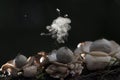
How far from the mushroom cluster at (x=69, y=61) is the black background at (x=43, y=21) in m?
1.18

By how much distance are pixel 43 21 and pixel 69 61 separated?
1.37 m

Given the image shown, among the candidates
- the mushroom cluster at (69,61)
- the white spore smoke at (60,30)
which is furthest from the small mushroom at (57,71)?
the white spore smoke at (60,30)

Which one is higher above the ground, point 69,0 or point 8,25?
point 69,0

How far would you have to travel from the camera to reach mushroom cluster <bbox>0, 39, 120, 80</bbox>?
119 centimetres

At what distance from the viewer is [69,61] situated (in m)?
1.19

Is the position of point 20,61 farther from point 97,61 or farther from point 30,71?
point 97,61

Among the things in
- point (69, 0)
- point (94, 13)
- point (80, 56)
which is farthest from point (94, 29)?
point (80, 56)

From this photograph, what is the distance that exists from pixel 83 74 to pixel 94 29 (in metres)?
1.42

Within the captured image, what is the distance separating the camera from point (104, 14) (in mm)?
2613

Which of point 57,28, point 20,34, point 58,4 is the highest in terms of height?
point 58,4

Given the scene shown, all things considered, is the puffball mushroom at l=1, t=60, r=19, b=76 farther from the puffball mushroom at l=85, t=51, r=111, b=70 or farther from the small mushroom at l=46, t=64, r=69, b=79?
the puffball mushroom at l=85, t=51, r=111, b=70

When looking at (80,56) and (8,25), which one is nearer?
(80,56)

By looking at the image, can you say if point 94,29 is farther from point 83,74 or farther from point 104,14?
point 83,74

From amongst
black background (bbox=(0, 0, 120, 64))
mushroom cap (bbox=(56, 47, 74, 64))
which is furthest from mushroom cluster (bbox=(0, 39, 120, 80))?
black background (bbox=(0, 0, 120, 64))
